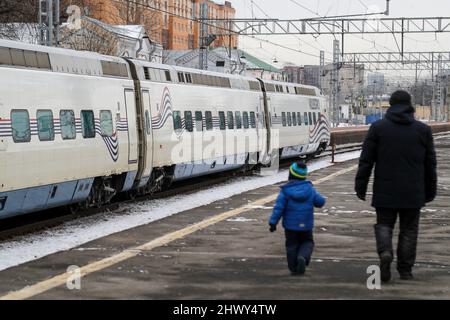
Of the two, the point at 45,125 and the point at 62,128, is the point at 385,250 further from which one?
the point at 62,128

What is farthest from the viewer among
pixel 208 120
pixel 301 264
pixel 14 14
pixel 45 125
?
pixel 14 14

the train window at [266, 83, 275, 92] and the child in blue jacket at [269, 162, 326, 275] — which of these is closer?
the child in blue jacket at [269, 162, 326, 275]

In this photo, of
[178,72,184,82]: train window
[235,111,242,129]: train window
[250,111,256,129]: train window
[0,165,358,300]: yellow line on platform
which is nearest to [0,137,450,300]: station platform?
[0,165,358,300]: yellow line on platform

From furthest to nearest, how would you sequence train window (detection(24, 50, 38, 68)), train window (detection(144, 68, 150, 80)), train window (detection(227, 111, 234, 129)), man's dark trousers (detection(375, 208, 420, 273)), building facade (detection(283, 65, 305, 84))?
building facade (detection(283, 65, 305, 84)) → train window (detection(227, 111, 234, 129)) → train window (detection(144, 68, 150, 80)) → train window (detection(24, 50, 38, 68)) → man's dark trousers (detection(375, 208, 420, 273))

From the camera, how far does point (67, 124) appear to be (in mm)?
13984

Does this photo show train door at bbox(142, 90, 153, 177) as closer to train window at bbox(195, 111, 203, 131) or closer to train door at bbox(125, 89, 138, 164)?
train door at bbox(125, 89, 138, 164)

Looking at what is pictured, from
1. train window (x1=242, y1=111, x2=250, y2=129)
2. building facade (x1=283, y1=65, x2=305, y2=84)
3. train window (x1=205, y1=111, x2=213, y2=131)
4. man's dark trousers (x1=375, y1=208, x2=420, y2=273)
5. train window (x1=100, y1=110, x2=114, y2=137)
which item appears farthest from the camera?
building facade (x1=283, y1=65, x2=305, y2=84)

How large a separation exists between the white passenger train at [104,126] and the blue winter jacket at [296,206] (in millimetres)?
4616

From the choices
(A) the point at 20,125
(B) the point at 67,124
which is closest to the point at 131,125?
(B) the point at 67,124

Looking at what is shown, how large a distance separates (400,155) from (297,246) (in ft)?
5.04

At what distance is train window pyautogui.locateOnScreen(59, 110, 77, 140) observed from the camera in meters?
13.8

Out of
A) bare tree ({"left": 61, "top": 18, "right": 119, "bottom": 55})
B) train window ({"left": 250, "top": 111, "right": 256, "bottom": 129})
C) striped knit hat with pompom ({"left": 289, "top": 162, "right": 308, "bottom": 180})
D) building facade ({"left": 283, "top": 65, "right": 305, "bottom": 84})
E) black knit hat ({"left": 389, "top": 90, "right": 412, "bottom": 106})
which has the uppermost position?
building facade ({"left": 283, "top": 65, "right": 305, "bottom": 84})

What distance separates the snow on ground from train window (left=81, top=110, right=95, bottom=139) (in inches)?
60.2
